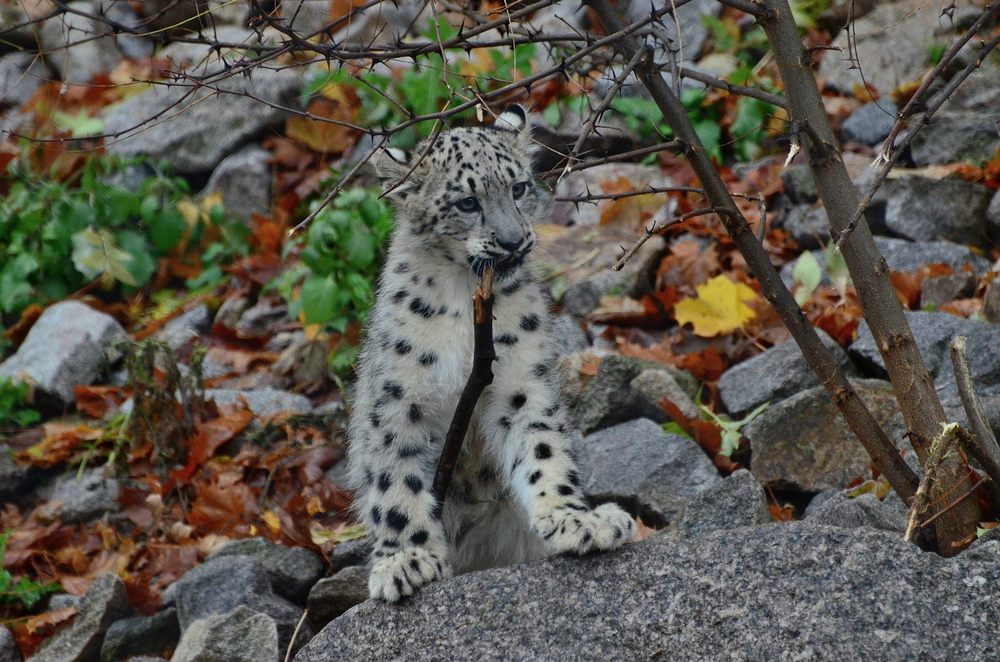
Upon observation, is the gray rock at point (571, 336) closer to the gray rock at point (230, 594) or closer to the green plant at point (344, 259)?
the green plant at point (344, 259)

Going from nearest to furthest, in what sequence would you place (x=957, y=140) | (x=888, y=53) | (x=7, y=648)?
(x=7, y=648) < (x=957, y=140) < (x=888, y=53)

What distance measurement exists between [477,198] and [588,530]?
1.59 meters

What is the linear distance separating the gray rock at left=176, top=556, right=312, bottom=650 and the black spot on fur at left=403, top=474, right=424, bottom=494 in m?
1.12

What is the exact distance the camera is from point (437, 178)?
506 cm

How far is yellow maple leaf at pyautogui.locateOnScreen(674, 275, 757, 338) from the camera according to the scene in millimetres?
6934

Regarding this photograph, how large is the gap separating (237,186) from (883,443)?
7.00m

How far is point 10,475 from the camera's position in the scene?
24.4 feet

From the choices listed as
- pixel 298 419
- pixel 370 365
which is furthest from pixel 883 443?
pixel 298 419

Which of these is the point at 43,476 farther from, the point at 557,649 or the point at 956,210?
the point at 956,210

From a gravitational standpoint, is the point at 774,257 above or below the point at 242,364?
above

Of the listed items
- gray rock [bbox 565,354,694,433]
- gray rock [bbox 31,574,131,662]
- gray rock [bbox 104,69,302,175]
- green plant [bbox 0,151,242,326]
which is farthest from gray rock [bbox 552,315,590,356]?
gray rock [bbox 104,69,302,175]

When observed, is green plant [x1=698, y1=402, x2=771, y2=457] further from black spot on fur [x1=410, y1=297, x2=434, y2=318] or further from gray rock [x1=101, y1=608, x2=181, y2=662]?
gray rock [x1=101, y1=608, x2=181, y2=662]

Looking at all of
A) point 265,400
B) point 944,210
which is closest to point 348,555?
point 265,400

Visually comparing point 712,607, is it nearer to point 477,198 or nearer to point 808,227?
point 477,198
